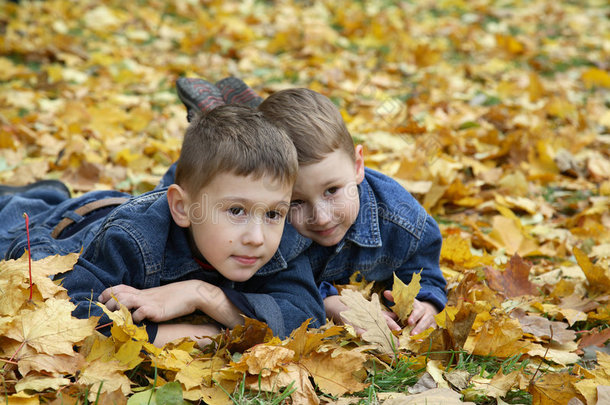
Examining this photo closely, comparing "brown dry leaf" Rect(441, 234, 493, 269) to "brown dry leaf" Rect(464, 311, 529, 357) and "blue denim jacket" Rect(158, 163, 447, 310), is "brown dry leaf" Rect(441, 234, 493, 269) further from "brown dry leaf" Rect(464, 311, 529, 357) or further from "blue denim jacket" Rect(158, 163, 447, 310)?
"brown dry leaf" Rect(464, 311, 529, 357)

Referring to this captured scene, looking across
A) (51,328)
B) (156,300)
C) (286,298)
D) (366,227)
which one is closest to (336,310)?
(286,298)

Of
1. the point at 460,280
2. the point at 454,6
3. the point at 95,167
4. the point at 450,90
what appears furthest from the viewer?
the point at 454,6

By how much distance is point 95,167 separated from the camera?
134 inches

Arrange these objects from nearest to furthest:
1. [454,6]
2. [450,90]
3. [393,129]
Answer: [393,129] → [450,90] → [454,6]

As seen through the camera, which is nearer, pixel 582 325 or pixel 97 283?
pixel 97 283

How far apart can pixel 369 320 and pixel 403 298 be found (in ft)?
0.98

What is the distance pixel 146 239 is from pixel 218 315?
1.17ft

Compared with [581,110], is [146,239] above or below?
above

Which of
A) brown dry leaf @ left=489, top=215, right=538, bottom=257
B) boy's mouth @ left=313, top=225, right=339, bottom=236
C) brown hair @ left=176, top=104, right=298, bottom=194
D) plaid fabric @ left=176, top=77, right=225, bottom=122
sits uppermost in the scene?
brown hair @ left=176, top=104, right=298, bottom=194

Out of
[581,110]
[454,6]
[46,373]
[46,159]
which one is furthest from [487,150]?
[454,6]

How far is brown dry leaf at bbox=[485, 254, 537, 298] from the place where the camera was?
2.47 metres

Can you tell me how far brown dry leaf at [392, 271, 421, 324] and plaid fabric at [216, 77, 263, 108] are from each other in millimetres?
1172

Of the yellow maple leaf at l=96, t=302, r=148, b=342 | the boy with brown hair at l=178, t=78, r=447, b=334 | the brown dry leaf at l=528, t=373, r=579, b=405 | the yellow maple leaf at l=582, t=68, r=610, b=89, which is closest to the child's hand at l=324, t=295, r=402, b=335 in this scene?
the boy with brown hair at l=178, t=78, r=447, b=334

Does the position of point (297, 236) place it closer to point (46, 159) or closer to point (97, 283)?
point (97, 283)
